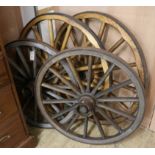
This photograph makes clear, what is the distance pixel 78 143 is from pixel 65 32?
0.82 meters

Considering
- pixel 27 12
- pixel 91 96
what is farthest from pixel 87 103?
pixel 27 12

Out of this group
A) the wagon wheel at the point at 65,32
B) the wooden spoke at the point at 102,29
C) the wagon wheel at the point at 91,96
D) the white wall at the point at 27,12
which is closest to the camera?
the wagon wheel at the point at 91,96

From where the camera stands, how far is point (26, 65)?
4.35ft

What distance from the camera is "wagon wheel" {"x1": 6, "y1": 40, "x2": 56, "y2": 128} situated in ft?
4.14

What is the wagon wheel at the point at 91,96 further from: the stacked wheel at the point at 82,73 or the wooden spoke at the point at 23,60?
the wooden spoke at the point at 23,60

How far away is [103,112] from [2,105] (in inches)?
24.4

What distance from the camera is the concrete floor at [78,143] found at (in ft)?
4.45

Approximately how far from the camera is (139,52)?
46.6 inches

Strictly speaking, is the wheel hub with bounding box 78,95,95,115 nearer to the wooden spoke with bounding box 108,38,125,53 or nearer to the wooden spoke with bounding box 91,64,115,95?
the wooden spoke with bounding box 91,64,115,95

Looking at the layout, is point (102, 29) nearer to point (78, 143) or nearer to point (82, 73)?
point (82, 73)

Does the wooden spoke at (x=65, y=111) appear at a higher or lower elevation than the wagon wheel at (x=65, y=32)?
lower

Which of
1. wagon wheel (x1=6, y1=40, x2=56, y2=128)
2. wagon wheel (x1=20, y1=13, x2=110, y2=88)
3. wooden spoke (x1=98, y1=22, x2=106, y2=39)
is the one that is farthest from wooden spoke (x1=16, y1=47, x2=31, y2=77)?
wooden spoke (x1=98, y1=22, x2=106, y2=39)

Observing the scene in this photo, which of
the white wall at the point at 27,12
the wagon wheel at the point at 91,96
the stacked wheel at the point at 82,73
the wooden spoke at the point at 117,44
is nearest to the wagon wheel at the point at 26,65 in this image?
the stacked wheel at the point at 82,73

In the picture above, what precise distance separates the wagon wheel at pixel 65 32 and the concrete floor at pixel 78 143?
50cm
